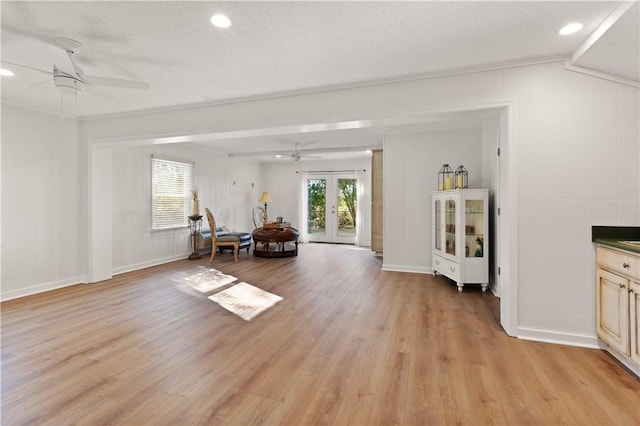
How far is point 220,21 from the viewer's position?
207 centimetres

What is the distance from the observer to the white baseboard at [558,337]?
2.48 meters

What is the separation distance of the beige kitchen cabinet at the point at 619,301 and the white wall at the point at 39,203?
6.17m

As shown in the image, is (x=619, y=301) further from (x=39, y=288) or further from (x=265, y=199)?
(x=265, y=199)

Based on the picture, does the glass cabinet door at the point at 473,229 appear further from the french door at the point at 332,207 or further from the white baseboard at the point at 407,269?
the french door at the point at 332,207

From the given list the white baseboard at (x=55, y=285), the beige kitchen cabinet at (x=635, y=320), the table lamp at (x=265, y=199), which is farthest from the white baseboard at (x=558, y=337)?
the table lamp at (x=265, y=199)

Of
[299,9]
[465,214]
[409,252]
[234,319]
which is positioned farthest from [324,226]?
[299,9]

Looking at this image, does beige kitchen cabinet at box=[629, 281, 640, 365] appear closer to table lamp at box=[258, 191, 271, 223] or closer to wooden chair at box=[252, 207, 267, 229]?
table lamp at box=[258, 191, 271, 223]

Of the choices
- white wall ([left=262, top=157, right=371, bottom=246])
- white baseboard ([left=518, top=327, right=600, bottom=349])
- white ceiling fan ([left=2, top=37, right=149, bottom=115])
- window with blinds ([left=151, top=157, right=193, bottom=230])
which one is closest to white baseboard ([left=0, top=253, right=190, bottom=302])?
window with blinds ([left=151, top=157, right=193, bottom=230])

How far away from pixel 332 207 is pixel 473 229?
5069 millimetres

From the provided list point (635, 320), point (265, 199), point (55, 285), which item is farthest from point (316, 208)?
point (635, 320)

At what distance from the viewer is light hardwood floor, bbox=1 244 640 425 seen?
1688mm

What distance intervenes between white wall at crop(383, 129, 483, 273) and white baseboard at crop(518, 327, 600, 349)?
241cm

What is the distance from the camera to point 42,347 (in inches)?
96.6

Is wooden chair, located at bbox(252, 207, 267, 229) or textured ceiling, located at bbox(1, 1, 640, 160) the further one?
wooden chair, located at bbox(252, 207, 267, 229)
